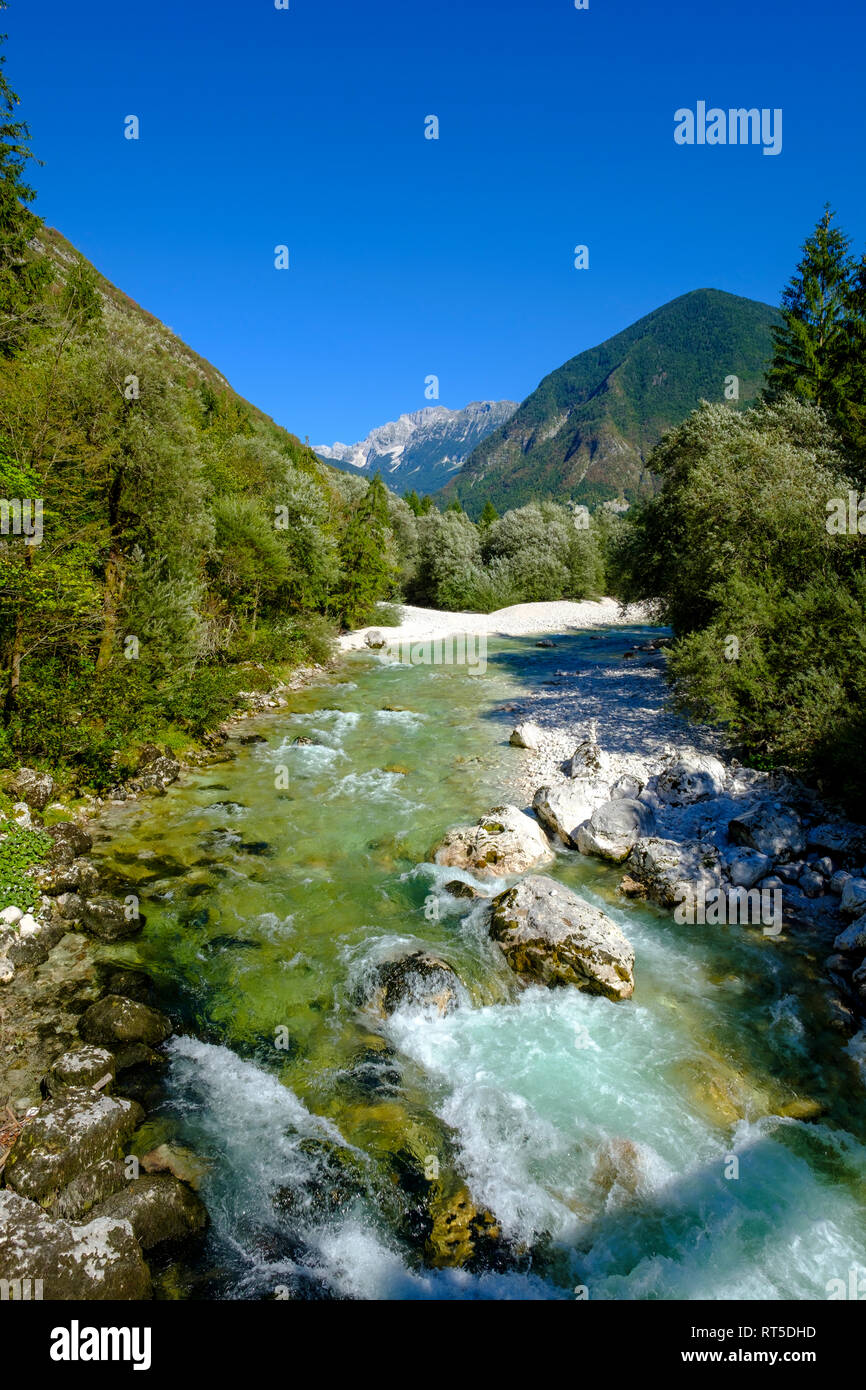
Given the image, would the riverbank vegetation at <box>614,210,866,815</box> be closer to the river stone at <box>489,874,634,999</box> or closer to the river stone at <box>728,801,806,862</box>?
the river stone at <box>728,801,806,862</box>

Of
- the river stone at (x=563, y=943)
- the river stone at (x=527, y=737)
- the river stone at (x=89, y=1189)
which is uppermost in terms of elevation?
the river stone at (x=527, y=737)

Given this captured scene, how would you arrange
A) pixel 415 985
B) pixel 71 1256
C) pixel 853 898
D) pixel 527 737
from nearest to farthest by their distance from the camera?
pixel 71 1256
pixel 415 985
pixel 853 898
pixel 527 737

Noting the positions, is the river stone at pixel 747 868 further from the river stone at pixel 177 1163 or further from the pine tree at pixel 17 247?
the pine tree at pixel 17 247

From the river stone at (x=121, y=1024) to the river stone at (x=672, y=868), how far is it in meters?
8.50

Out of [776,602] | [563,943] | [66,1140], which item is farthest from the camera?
[776,602]

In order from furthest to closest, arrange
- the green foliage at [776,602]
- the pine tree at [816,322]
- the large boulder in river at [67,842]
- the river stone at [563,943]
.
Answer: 1. the pine tree at [816,322]
2. the green foliage at [776,602]
3. the large boulder in river at [67,842]
4. the river stone at [563,943]

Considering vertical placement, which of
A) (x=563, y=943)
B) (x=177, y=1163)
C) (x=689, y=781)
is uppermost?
(x=689, y=781)

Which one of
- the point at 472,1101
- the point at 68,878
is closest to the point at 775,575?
the point at 472,1101

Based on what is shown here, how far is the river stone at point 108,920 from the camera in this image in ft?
32.5

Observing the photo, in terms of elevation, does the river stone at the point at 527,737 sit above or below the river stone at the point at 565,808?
above

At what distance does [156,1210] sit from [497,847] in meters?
7.89

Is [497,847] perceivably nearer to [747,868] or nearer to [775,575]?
[747,868]

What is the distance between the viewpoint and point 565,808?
1374 cm

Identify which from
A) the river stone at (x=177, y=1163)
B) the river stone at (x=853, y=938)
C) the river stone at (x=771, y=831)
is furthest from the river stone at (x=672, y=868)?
the river stone at (x=177, y=1163)
